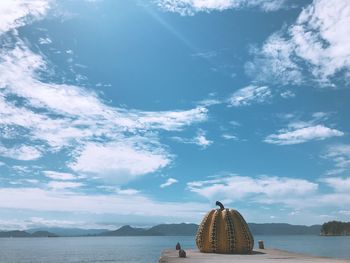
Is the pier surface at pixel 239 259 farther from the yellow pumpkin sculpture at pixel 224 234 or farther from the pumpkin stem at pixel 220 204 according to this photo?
the pumpkin stem at pixel 220 204

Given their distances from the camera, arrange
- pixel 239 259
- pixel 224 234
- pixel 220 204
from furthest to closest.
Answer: pixel 220 204
pixel 224 234
pixel 239 259

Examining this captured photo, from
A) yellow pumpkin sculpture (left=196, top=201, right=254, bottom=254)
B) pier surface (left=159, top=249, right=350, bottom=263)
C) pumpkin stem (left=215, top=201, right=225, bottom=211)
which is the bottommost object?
pier surface (left=159, top=249, right=350, bottom=263)

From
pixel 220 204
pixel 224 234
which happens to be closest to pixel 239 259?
pixel 224 234

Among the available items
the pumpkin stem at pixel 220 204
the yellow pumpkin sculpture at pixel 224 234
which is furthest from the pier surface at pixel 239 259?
the pumpkin stem at pixel 220 204

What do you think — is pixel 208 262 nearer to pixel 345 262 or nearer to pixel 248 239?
pixel 345 262

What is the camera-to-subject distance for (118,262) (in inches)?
4168

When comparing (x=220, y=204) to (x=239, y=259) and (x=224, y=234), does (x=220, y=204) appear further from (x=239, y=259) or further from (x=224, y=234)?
(x=239, y=259)

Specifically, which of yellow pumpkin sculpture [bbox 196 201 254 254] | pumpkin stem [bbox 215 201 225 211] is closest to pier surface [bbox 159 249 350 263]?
yellow pumpkin sculpture [bbox 196 201 254 254]

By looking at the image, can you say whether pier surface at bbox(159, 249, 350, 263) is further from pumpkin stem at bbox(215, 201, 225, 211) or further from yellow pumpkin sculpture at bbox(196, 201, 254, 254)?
pumpkin stem at bbox(215, 201, 225, 211)

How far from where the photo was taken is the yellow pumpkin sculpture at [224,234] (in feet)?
131

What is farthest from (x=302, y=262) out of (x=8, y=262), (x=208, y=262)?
(x=8, y=262)

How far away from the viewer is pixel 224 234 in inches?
1575

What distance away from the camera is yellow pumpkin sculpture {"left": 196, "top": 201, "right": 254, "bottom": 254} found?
39.8m

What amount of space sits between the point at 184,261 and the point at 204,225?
34.3 feet
